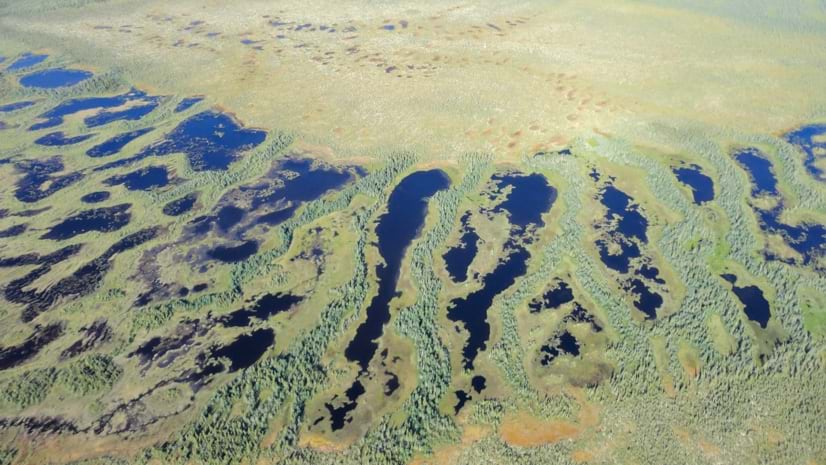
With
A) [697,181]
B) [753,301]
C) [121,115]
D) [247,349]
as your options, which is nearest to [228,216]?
[247,349]

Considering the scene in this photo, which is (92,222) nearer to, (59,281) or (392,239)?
(59,281)

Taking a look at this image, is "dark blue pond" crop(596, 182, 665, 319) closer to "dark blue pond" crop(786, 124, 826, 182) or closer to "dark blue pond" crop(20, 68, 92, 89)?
"dark blue pond" crop(786, 124, 826, 182)

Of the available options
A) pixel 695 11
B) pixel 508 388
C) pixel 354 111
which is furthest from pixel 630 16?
pixel 508 388

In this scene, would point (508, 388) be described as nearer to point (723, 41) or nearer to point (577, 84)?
point (577, 84)

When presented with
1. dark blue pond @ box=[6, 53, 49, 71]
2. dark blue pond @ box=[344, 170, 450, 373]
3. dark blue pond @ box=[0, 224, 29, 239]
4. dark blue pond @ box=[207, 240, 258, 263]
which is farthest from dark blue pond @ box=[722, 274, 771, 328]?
dark blue pond @ box=[6, 53, 49, 71]

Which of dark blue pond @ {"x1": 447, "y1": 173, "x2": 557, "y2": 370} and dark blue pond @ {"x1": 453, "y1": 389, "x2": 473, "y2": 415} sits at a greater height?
dark blue pond @ {"x1": 447, "y1": 173, "x2": 557, "y2": 370}
